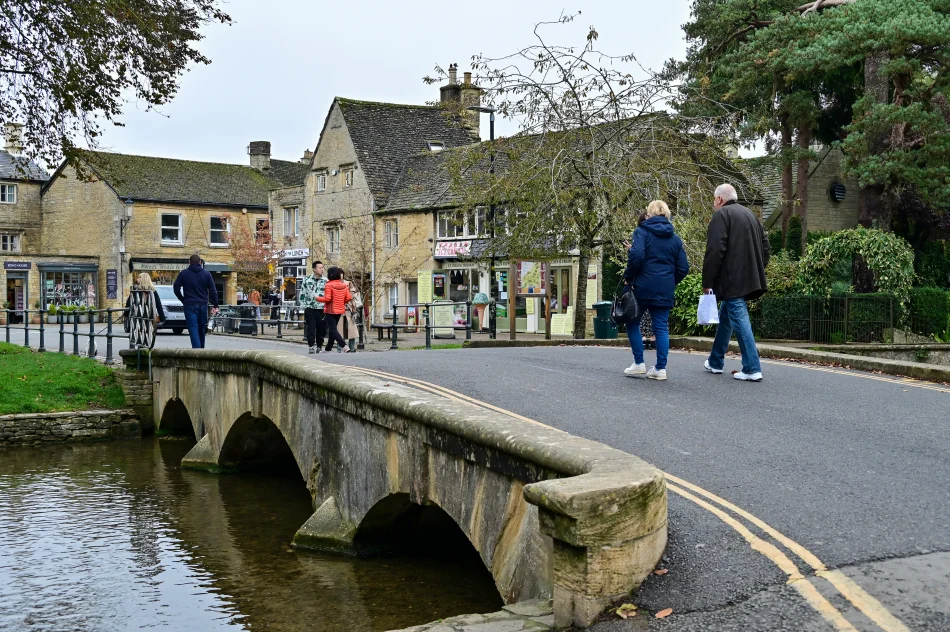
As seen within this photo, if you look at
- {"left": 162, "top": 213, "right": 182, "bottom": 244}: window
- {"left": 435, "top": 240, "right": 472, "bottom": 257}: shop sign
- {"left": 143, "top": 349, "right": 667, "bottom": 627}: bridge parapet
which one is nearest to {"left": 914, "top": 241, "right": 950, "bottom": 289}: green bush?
{"left": 435, "top": 240, "right": 472, "bottom": 257}: shop sign

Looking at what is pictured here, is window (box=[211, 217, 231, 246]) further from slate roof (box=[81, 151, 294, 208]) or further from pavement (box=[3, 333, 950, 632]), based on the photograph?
pavement (box=[3, 333, 950, 632])

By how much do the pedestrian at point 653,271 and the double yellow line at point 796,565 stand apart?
4.59m

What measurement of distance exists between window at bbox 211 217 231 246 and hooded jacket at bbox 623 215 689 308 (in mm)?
47156

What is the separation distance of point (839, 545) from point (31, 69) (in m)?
17.6

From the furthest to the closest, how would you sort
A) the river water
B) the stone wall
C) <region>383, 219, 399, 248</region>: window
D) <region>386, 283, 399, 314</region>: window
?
<region>386, 283, 399, 314</region>: window → <region>383, 219, 399, 248</region>: window → the stone wall → the river water

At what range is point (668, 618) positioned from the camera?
4203 mm

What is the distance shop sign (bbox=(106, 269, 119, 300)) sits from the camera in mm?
51531

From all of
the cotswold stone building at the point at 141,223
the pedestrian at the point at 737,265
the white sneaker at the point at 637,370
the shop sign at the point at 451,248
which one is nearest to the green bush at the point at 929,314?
the pedestrian at the point at 737,265

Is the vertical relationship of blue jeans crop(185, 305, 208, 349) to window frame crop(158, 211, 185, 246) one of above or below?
below

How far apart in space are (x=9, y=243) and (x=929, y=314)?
49341 millimetres

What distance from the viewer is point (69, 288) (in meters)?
51.8

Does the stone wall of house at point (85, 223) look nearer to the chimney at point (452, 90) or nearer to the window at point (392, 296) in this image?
the window at point (392, 296)

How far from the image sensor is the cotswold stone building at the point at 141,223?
5169 centimetres

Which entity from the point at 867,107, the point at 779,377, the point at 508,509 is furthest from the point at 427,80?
the point at 508,509
